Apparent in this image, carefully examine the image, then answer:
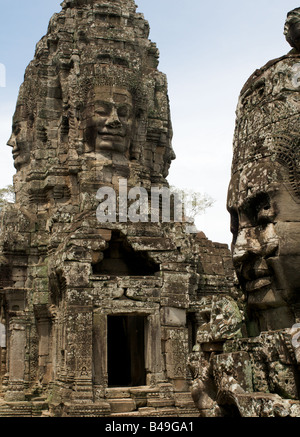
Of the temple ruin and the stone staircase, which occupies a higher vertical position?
the temple ruin

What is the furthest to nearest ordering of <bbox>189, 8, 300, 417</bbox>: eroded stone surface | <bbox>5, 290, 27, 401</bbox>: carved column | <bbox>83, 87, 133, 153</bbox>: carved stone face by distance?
<bbox>83, 87, 133, 153</bbox>: carved stone face, <bbox>5, 290, 27, 401</bbox>: carved column, <bbox>189, 8, 300, 417</bbox>: eroded stone surface

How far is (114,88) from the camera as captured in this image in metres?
14.9

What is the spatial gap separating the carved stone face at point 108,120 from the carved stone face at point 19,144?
3.12 meters

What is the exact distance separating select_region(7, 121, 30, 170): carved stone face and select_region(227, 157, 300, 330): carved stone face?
13.2 metres

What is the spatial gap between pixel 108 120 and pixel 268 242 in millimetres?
10658

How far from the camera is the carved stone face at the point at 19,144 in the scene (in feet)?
56.8

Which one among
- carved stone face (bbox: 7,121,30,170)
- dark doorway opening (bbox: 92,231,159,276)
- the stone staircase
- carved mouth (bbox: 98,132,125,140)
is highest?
carved stone face (bbox: 7,121,30,170)

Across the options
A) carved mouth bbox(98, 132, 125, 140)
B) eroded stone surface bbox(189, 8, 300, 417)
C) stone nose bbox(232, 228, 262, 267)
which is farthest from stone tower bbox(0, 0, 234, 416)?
stone nose bbox(232, 228, 262, 267)

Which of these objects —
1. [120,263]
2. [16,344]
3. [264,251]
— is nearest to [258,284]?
[264,251]

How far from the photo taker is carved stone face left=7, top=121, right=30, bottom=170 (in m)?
17.3

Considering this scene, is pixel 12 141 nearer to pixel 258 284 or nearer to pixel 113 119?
pixel 113 119

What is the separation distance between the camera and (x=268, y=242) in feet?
14.7

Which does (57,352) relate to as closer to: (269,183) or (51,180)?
(51,180)

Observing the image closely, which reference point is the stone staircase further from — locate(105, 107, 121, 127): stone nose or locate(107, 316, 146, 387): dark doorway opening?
locate(105, 107, 121, 127): stone nose
